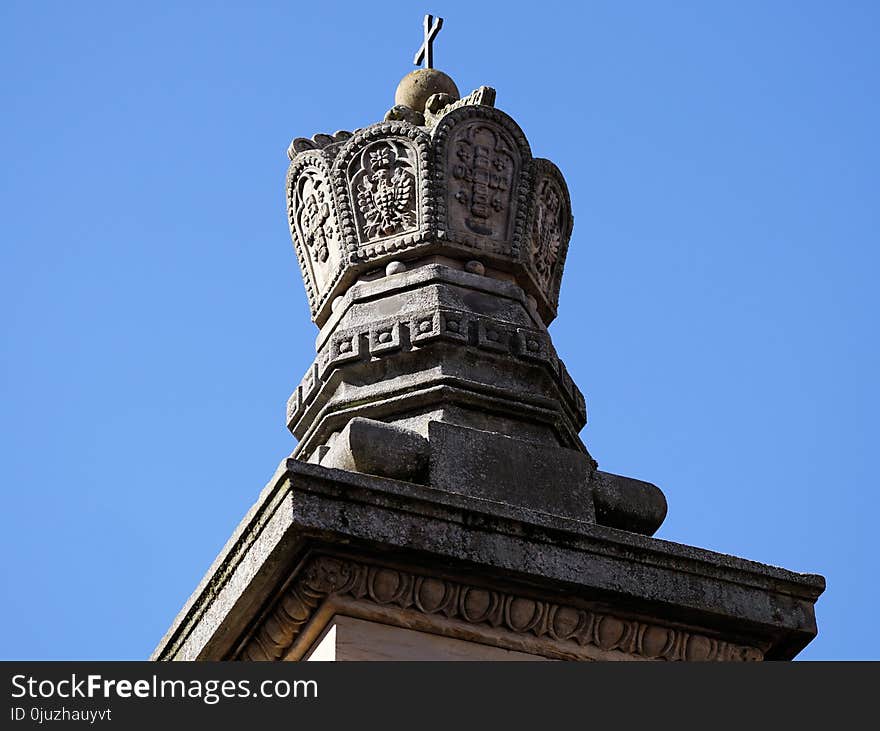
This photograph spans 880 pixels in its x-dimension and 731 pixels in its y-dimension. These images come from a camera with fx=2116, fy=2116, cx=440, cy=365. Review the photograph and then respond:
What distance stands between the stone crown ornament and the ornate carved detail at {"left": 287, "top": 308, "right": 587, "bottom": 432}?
496 millimetres

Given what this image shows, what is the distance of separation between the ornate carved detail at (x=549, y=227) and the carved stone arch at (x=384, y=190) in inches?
22.8

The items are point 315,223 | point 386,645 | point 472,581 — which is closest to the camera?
point 386,645

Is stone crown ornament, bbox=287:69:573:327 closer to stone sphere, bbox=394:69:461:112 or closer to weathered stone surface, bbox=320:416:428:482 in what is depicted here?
stone sphere, bbox=394:69:461:112

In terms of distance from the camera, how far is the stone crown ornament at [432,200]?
974 cm

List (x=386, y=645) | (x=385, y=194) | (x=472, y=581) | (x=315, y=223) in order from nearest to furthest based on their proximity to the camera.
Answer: (x=386, y=645) < (x=472, y=581) < (x=385, y=194) < (x=315, y=223)

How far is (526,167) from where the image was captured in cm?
999

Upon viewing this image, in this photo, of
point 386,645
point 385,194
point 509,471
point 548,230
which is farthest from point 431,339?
point 386,645

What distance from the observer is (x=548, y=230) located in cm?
1016

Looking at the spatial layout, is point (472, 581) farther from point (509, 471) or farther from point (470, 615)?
point (509, 471)

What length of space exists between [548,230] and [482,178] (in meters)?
0.52

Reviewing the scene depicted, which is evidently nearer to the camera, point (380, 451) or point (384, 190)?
point (380, 451)

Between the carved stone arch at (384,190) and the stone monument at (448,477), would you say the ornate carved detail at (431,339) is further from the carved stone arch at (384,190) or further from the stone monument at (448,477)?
the carved stone arch at (384,190)

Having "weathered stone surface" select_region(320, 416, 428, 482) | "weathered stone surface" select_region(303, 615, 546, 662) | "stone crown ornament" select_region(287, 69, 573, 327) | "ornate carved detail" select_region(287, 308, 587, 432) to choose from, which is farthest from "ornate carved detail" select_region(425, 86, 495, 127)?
"weathered stone surface" select_region(303, 615, 546, 662)

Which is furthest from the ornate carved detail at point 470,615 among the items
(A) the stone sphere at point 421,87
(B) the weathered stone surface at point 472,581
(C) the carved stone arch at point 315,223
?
(A) the stone sphere at point 421,87
